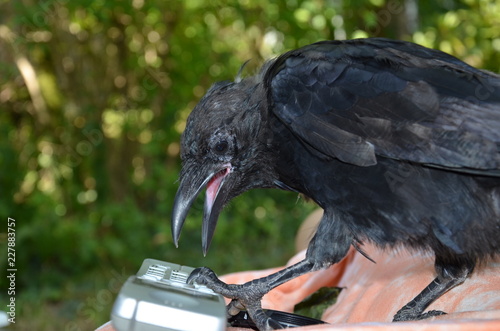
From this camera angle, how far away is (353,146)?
2.00 meters

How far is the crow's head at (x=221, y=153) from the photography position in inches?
84.0

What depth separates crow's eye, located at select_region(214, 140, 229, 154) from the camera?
7.02ft

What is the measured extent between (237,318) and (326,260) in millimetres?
359

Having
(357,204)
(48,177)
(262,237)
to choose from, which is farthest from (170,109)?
(357,204)

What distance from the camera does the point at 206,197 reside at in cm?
221

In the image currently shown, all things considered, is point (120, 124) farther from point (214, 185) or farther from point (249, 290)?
point (249, 290)

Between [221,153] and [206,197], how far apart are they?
0.17 metres

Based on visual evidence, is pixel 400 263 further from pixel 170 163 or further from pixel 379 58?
pixel 170 163


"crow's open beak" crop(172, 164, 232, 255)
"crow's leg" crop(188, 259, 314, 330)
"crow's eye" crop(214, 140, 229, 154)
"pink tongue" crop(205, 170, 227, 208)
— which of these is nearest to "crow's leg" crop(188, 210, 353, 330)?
"crow's leg" crop(188, 259, 314, 330)

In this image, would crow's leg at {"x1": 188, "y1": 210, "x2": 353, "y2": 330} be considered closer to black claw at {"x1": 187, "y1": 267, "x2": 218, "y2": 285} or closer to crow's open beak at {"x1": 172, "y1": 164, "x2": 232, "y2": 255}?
black claw at {"x1": 187, "y1": 267, "x2": 218, "y2": 285}

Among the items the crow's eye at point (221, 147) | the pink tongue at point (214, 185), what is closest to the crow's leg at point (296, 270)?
the pink tongue at point (214, 185)

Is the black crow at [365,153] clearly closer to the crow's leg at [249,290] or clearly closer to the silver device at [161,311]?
the crow's leg at [249,290]

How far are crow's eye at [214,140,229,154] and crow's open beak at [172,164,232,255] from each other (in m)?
0.05

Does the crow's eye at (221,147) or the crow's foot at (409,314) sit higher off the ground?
the crow's eye at (221,147)
